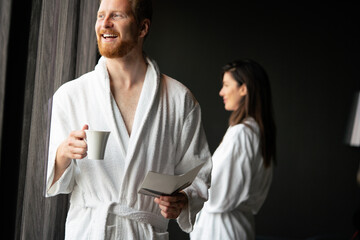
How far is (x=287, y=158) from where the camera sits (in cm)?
492

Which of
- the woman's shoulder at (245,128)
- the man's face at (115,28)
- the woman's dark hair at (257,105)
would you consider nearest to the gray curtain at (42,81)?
the man's face at (115,28)

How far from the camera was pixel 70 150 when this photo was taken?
4.30 ft

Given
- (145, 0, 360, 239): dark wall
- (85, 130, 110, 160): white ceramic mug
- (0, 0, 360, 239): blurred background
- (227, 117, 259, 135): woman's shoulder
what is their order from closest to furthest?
(85, 130, 110, 160): white ceramic mug < (227, 117, 259, 135): woman's shoulder < (0, 0, 360, 239): blurred background < (145, 0, 360, 239): dark wall

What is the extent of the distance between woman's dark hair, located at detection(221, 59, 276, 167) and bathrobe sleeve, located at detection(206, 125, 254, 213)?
0.37 ft


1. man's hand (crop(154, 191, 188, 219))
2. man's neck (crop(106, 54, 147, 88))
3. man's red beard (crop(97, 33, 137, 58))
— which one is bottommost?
man's hand (crop(154, 191, 188, 219))

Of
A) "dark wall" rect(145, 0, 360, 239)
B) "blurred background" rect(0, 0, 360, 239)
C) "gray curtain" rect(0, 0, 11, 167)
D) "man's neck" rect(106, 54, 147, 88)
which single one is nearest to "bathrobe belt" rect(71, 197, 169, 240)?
"man's neck" rect(106, 54, 147, 88)

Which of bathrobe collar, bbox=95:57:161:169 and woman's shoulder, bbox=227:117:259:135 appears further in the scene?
woman's shoulder, bbox=227:117:259:135

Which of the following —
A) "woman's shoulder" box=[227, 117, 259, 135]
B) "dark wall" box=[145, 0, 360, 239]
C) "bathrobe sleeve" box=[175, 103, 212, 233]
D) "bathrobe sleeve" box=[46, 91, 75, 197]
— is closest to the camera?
"bathrobe sleeve" box=[46, 91, 75, 197]

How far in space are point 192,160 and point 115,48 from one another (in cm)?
42

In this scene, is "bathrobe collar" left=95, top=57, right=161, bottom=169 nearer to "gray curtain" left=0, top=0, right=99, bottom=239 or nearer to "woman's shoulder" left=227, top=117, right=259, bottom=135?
"gray curtain" left=0, top=0, right=99, bottom=239

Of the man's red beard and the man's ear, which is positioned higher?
the man's red beard

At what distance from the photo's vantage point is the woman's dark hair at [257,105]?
2730 mm

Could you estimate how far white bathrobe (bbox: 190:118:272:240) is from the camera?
249 cm

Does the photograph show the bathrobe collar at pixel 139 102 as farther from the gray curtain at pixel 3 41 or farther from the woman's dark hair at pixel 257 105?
the woman's dark hair at pixel 257 105
